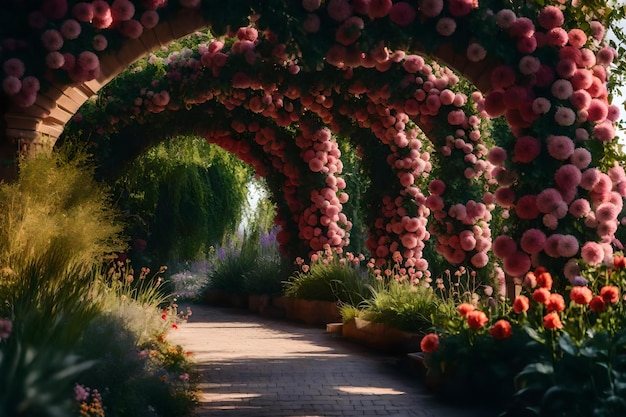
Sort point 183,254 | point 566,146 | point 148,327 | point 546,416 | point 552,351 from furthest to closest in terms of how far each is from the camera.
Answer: point 183,254
point 148,327
point 566,146
point 552,351
point 546,416

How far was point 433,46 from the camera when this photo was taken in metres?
5.86

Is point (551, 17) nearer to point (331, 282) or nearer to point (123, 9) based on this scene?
point (123, 9)

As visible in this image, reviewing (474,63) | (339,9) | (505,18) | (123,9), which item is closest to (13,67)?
(123,9)

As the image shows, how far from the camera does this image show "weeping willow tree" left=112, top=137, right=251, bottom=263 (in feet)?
42.4

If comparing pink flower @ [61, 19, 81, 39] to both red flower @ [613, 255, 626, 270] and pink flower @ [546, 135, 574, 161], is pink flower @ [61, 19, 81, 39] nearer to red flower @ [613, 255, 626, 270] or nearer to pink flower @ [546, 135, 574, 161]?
pink flower @ [546, 135, 574, 161]

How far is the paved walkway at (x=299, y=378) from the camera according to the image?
482 cm

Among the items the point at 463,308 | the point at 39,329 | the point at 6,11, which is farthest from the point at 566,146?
the point at 6,11

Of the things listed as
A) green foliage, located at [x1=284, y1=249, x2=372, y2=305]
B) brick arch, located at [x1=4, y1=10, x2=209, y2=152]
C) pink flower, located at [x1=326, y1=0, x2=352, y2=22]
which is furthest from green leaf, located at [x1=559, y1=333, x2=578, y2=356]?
green foliage, located at [x1=284, y1=249, x2=372, y2=305]

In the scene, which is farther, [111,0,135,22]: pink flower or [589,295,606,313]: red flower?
[111,0,135,22]: pink flower

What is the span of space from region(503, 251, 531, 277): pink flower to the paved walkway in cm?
116

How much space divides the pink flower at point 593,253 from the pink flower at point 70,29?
4239mm

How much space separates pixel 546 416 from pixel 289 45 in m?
3.42

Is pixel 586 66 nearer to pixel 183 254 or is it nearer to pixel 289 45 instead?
pixel 289 45

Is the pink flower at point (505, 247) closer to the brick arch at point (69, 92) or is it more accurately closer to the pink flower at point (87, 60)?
the brick arch at point (69, 92)
